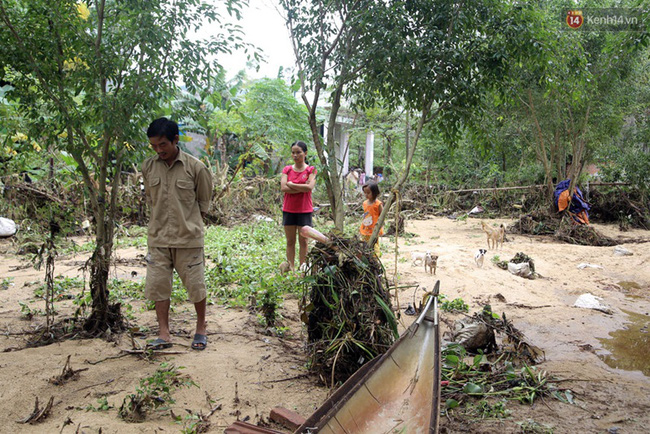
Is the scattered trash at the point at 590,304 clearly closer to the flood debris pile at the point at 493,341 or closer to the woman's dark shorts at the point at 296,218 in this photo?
the flood debris pile at the point at 493,341

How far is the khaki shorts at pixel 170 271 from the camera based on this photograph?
140 inches

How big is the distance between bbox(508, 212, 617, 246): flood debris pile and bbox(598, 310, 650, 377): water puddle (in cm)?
564

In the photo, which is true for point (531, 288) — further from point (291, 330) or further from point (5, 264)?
point (5, 264)

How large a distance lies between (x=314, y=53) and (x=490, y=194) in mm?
12923

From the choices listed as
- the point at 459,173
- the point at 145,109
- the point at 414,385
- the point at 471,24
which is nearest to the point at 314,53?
the point at 471,24

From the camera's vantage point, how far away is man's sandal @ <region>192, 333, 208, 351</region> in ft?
11.9

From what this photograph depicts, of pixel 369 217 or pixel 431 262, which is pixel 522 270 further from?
pixel 369 217

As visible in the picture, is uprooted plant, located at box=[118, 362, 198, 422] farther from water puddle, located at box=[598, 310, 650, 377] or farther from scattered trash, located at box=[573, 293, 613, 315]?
scattered trash, located at box=[573, 293, 613, 315]

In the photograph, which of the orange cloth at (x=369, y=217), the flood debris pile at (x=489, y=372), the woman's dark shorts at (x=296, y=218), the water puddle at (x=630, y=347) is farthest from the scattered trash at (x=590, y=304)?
the woman's dark shorts at (x=296, y=218)

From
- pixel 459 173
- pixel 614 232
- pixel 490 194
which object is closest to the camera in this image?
pixel 614 232

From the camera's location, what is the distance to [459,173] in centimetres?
1877

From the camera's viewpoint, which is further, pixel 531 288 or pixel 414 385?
pixel 531 288

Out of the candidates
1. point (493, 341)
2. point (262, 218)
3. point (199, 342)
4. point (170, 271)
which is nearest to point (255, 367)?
point (199, 342)

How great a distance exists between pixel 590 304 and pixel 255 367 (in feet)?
14.1
